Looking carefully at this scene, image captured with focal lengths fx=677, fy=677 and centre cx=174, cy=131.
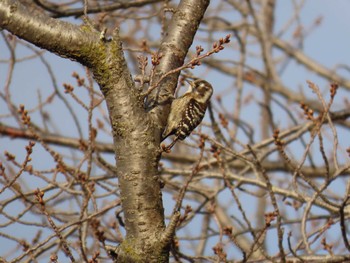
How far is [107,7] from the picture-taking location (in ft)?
20.6

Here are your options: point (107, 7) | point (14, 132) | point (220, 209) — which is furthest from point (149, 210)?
point (220, 209)

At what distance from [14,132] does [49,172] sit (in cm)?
231

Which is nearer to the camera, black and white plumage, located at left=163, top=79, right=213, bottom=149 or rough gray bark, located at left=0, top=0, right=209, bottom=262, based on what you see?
rough gray bark, located at left=0, top=0, right=209, bottom=262

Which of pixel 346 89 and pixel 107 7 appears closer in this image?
pixel 107 7

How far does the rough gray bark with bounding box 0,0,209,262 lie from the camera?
364 cm

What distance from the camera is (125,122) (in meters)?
3.76

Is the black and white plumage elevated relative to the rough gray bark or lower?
elevated

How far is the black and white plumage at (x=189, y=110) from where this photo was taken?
525 centimetres

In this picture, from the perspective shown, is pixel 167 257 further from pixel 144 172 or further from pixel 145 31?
pixel 145 31

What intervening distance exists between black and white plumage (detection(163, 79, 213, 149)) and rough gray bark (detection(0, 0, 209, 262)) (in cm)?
99

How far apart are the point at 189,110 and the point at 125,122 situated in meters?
2.13

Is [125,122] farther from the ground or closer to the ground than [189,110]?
closer to the ground

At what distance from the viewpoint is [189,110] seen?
5848 mm

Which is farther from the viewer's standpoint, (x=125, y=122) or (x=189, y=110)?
(x=189, y=110)
